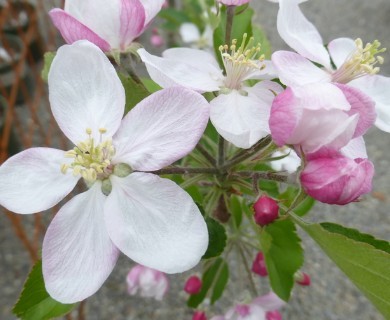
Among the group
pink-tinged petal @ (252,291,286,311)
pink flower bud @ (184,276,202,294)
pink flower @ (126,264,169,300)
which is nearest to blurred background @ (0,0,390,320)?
pink flower @ (126,264,169,300)

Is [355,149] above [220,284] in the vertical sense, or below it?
above

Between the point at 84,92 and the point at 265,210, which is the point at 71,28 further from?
the point at 265,210

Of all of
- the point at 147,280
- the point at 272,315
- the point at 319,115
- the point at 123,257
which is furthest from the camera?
the point at 123,257

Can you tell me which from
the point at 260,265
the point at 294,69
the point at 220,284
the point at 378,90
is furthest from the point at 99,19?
the point at 220,284

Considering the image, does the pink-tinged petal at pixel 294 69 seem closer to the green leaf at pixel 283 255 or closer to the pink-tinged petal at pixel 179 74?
the pink-tinged petal at pixel 179 74

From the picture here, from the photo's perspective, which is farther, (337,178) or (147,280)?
(147,280)

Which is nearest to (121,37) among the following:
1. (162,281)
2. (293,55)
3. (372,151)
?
(293,55)
